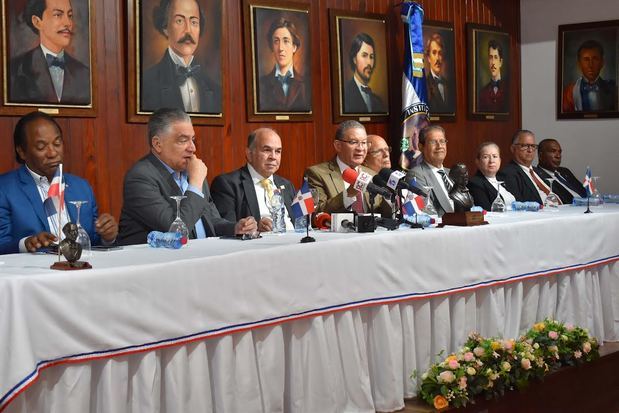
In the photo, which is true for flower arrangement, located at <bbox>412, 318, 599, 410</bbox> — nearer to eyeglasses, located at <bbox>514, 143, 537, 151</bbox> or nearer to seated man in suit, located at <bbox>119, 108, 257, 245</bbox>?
seated man in suit, located at <bbox>119, 108, 257, 245</bbox>

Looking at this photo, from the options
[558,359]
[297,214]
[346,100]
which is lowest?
[558,359]

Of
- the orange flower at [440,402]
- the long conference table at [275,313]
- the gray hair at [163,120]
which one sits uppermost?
the gray hair at [163,120]

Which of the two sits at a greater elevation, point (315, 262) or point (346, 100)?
point (346, 100)

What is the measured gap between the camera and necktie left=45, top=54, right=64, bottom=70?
598cm

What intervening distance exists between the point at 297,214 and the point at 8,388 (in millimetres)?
1911

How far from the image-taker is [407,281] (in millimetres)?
4520

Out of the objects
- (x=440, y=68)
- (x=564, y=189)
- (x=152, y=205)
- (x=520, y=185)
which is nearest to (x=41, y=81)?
(x=152, y=205)

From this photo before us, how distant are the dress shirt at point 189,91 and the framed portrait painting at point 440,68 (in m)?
2.87

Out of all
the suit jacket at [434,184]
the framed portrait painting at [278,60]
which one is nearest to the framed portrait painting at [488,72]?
the framed portrait painting at [278,60]

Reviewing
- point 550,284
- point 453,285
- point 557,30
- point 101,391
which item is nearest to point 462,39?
point 557,30

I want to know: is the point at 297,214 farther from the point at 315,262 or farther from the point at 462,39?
the point at 462,39

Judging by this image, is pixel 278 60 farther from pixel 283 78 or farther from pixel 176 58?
pixel 176 58

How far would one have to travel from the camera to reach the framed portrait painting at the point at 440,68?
914 centimetres

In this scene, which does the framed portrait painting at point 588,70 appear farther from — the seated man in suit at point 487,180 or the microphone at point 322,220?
the microphone at point 322,220
